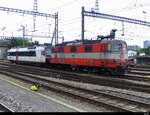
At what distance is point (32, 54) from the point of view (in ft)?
96.5

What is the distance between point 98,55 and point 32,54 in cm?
1553

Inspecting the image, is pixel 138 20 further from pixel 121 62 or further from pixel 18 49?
pixel 18 49

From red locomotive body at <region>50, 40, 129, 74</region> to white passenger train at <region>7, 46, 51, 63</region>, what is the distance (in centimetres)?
576

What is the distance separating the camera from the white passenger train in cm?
2618

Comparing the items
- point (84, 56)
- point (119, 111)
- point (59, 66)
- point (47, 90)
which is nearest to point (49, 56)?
point (59, 66)

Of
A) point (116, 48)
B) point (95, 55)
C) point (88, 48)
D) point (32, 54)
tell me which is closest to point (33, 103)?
point (95, 55)

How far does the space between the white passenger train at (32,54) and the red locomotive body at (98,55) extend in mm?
5756

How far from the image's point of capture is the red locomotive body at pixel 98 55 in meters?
15.9

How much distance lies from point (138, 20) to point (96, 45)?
59.9 feet

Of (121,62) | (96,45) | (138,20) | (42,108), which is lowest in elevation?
(42,108)

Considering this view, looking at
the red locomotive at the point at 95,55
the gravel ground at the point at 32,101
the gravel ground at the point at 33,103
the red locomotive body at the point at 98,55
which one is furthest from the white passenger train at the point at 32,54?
the gravel ground at the point at 33,103

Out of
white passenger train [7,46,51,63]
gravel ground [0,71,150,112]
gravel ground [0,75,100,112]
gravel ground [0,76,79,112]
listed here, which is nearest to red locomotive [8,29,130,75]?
white passenger train [7,46,51,63]

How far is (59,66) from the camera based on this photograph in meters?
23.1

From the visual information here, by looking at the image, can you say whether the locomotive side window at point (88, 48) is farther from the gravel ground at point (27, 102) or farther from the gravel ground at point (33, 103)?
the gravel ground at point (27, 102)
